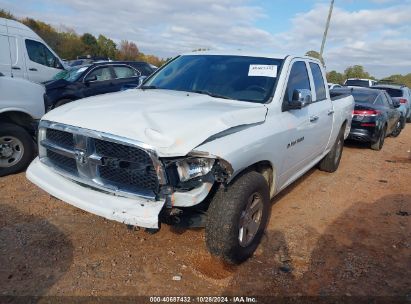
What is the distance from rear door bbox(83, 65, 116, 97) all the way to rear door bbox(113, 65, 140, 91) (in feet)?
0.40

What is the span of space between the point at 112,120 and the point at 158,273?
4.61 ft

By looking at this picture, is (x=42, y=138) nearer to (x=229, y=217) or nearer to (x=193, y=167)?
(x=193, y=167)

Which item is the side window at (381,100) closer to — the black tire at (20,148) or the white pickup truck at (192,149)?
the white pickup truck at (192,149)

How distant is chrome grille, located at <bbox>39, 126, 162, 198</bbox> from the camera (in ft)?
9.15

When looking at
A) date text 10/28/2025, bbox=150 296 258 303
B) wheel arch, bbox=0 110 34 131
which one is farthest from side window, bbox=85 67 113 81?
date text 10/28/2025, bbox=150 296 258 303

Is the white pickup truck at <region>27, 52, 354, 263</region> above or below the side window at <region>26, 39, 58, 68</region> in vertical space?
below

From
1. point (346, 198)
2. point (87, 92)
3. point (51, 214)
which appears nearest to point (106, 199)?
point (51, 214)

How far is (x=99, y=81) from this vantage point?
888 cm

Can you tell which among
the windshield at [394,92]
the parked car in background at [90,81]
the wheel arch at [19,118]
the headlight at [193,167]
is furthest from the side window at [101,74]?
the windshield at [394,92]

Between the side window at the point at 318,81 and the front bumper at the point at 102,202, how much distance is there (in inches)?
131

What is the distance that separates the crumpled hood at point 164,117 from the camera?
2.70 meters

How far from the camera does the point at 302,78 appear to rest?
4.57 metres

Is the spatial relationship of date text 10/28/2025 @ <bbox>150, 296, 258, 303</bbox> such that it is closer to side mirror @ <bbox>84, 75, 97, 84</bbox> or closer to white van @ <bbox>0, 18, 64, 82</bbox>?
side mirror @ <bbox>84, 75, 97, 84</bbox>

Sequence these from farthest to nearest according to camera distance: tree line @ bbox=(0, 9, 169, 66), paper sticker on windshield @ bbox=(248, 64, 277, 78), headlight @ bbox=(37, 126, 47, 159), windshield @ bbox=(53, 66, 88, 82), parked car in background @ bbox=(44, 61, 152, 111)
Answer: tree line @ bbox=(0, 9, 169, 66)
windshield @ bbox=(53, 66, 88, 82)
parked car in background @ bbox=(44, 61, 152, 111)
paper sticker on windshield @ bbox=(248, 64, 277, 78)
headlight @ bbox=(37, 126, 47, 159)
